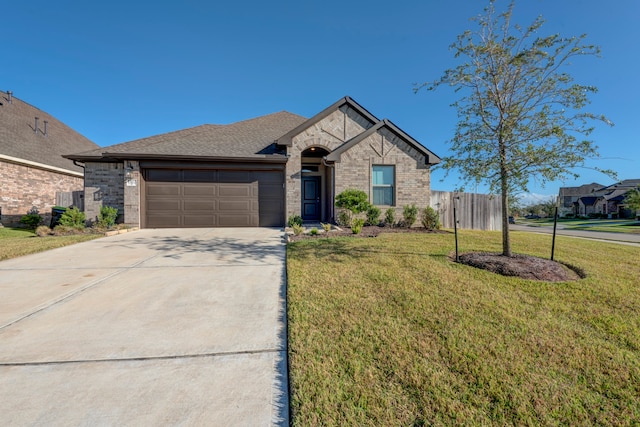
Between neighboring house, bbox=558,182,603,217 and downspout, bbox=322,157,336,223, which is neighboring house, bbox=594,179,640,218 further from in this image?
downspout, bbox=322,157,336,223

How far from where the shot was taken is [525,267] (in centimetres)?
431

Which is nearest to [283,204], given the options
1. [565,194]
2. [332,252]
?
[332,252]

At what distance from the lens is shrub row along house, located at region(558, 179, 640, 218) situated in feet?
123

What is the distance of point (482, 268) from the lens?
4.47m

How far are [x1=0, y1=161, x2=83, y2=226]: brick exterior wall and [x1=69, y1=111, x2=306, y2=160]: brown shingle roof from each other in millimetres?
4921

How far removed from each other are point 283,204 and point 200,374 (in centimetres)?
883

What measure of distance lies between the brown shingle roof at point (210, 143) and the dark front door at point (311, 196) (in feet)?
7.86

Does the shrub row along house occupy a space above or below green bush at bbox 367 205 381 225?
above

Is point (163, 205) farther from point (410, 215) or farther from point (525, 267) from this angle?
point (525, 267)

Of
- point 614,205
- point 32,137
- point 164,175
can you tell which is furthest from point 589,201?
point 32,137

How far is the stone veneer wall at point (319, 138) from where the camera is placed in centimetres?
1029

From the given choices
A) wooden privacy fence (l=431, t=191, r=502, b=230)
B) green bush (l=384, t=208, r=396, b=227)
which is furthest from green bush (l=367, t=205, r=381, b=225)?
wooden privacy fence (l=431, t=191, r=502, b=230)

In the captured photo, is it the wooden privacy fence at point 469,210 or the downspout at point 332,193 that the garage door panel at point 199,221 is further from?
the wooden privacy fence at point 469,210

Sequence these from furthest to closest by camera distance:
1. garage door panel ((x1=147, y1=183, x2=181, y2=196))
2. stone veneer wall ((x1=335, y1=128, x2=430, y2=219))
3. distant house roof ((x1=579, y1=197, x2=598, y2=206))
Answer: distant house roof ((x1=579, y1=197, x2=598, y2=206)), stone veneer wall ((x1=335, y1=128, x2=430, y2=219)), garage door panel ((x1=147, y1=183, x2=181, y2=196))
